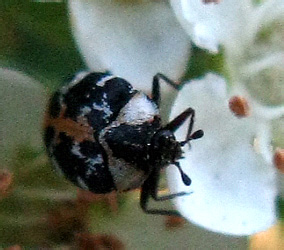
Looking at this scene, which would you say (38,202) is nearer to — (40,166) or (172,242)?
(40,166)

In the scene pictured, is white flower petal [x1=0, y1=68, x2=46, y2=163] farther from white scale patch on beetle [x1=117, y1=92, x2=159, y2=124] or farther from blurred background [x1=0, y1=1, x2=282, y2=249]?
white scale patch on beetle [x1=117, y1=92, x2=159, y2=124]

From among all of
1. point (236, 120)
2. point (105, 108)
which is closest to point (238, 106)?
point (236, 120)

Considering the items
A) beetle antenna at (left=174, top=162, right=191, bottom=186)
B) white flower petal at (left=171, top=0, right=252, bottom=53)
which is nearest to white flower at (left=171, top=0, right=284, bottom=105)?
white flower petal at (left=171, top=0, right=252, bottom=53)

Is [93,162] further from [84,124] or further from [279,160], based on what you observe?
[279,160]

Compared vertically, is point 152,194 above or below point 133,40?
below

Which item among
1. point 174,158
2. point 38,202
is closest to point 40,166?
point 38,202
